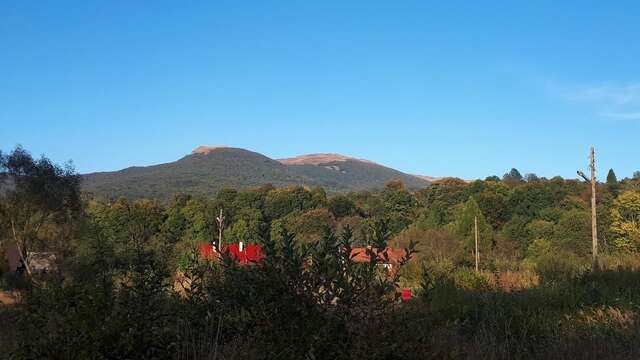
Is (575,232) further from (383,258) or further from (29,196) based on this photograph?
(383,258)

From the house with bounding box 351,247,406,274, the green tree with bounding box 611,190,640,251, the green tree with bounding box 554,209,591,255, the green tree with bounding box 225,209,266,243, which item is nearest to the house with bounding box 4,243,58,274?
the green tree with bounding box 225,209,266,243

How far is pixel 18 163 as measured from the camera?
36594 mm

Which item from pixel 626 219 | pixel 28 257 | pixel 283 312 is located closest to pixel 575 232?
pixel 626 219

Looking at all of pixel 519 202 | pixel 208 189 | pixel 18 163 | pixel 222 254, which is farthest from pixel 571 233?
pixel 208 189

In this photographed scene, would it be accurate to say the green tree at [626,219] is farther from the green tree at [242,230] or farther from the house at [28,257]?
the house at [28,257]

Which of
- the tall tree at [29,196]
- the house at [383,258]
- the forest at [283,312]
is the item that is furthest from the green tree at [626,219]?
the house at [383,258]

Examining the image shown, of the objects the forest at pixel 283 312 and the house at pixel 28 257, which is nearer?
the forest at pixel 283 312

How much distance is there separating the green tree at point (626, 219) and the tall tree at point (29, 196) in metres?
46.4

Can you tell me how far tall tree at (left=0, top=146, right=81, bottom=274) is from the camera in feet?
117

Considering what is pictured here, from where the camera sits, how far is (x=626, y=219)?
60.4m

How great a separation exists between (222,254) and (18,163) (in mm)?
36511

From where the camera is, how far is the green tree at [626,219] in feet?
184

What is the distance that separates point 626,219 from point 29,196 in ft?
175

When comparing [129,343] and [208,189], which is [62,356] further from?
[208,189]
